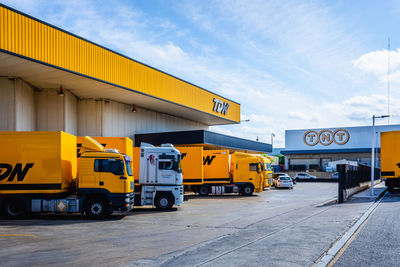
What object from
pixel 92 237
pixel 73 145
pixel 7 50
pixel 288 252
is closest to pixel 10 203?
pixel 73 145

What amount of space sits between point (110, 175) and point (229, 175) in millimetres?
15204

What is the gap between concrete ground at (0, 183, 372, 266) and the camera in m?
8.53

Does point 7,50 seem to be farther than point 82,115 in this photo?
No

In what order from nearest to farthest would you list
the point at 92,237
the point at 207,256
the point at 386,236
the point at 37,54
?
the point at 207,256, the point at 386,236, the point at 92,237, the point at 37,54

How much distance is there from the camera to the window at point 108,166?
52.9 feet

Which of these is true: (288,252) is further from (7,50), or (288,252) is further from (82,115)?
(82,115)

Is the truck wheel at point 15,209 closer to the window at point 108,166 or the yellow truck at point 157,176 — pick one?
the window at point 108,166

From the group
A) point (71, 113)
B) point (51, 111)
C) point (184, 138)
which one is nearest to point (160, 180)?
point (51, 111)

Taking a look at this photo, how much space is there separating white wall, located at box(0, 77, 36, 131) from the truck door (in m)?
8.89

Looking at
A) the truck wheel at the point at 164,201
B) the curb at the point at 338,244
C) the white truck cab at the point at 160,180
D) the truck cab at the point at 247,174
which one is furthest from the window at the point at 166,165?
the truck cab at the point at 247,174

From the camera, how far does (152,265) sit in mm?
8055

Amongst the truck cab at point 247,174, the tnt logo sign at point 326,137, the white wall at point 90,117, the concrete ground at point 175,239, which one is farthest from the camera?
the tnt logo sign at point 326,137

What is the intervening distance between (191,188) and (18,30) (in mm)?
16013

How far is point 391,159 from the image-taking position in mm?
27656
